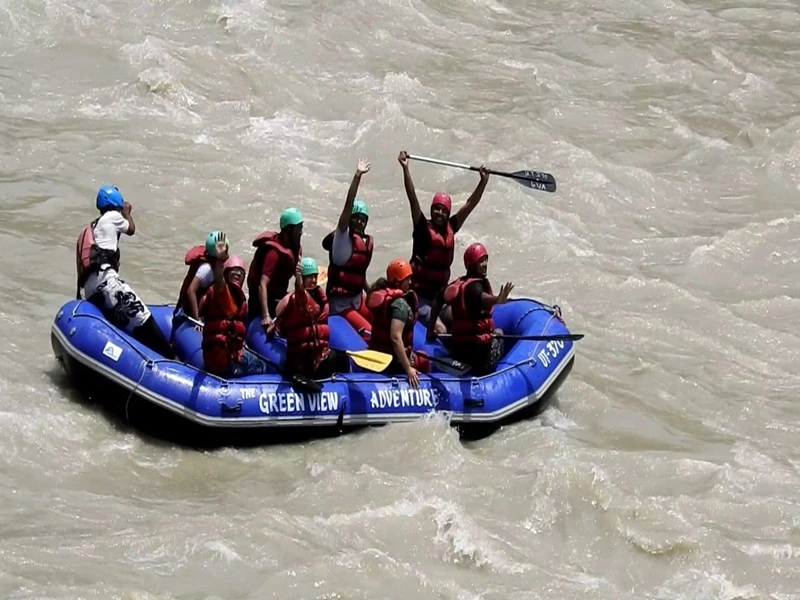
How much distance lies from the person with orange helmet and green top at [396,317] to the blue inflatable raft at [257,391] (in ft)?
0.34

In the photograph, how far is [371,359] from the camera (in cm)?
782

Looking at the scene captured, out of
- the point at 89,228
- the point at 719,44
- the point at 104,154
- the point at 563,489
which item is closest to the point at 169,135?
the point at 104,154

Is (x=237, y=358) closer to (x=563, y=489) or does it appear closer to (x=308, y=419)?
(x=308, y=419)

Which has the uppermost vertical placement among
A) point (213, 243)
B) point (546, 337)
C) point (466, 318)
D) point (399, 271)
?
point (213, 243)

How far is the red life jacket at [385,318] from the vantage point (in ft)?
25.8

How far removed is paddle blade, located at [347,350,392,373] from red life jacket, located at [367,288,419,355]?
0.10 meters

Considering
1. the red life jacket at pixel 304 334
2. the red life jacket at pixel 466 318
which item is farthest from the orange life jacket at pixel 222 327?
the red life jacket at pixel 466 318

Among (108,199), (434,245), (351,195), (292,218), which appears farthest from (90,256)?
(434,245)

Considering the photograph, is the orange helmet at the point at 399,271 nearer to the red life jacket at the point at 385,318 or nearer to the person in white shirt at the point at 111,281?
the red life jacket at the point at 385,318

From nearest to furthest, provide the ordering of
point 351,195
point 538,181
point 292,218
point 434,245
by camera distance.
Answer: point 351,195
point 292,218
point 434,245
point 538,181

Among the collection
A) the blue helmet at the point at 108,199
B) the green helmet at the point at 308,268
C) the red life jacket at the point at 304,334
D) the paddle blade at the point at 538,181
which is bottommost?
the red life jacket at the point at 304,334

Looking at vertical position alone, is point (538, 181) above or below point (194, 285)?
above

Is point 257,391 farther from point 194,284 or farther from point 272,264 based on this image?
point 272,264

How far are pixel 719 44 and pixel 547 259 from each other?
7007 mm
